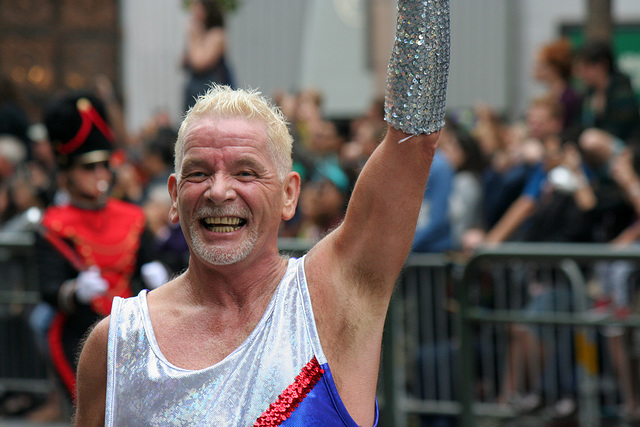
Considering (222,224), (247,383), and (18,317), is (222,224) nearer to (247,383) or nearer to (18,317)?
(247,383)

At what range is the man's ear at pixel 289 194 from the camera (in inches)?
93.5

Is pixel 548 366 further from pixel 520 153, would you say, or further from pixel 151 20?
pixel 151 20

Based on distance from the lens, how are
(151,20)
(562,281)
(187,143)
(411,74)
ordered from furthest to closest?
(151,20), (562,281), (187,143), (411,74)

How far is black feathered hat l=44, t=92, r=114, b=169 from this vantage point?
5156mm

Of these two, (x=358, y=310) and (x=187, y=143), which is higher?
(x=187, y=143)

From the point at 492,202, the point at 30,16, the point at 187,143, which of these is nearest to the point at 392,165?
the point at 187,143

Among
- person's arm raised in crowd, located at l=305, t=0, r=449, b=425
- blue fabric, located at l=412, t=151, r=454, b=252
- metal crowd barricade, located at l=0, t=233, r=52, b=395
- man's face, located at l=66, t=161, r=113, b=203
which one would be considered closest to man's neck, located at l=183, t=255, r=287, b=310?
person's arm raised in crowd, located at l=305, t=0, r=449, b=425

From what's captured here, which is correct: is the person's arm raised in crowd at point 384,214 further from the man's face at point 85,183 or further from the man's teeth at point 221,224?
the man's face at point 85,183

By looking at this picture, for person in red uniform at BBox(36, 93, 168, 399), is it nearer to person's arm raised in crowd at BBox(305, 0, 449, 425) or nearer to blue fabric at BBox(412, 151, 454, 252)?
blue fabric at BBox(412, 151, 454, 252)

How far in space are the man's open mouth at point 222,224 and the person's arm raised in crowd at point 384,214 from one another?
0.23 meters

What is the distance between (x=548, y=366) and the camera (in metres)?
6.10

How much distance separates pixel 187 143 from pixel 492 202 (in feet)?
17.6

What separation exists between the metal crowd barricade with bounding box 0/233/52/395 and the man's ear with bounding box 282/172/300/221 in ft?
16.9

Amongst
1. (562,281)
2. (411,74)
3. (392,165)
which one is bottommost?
(562,281)
